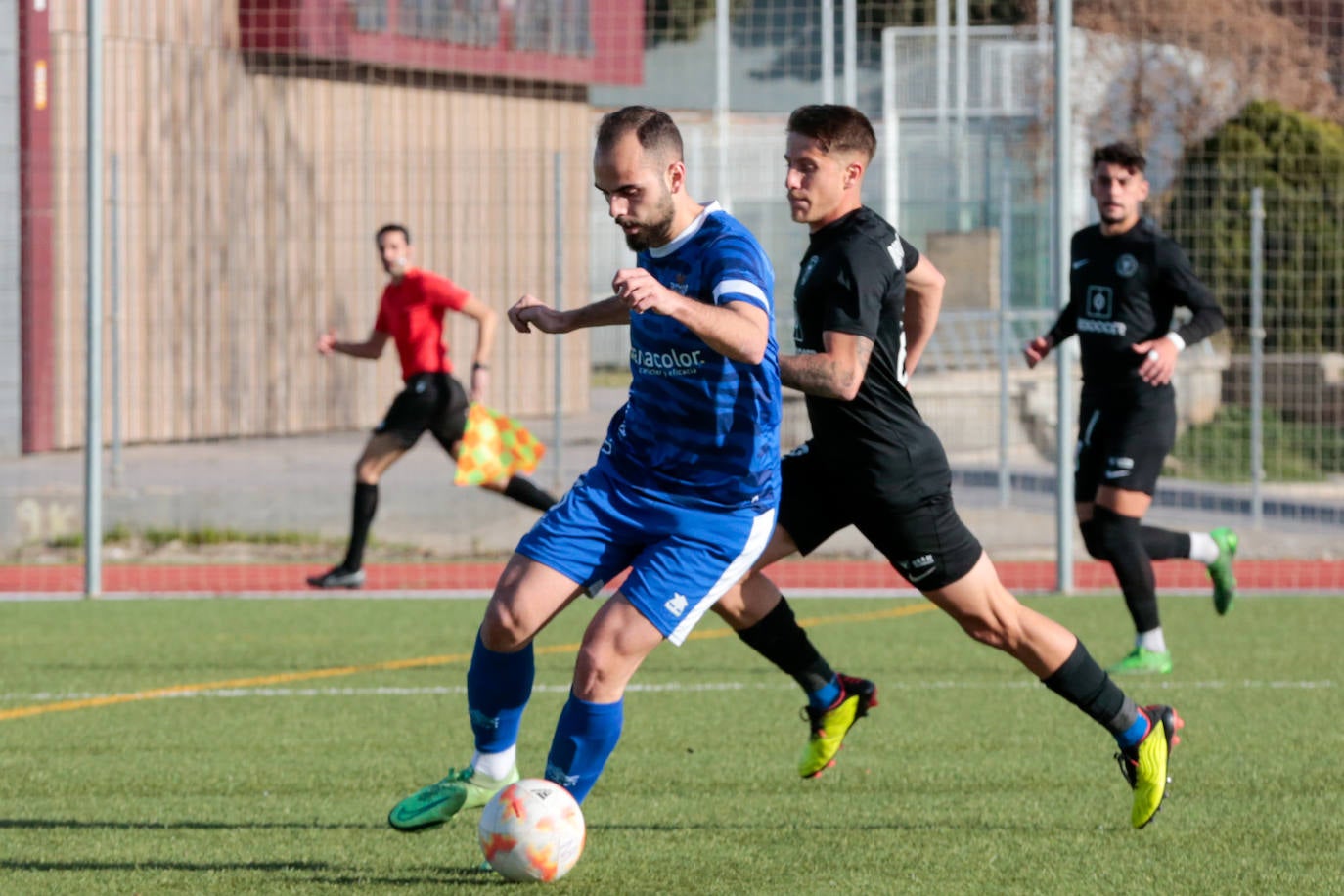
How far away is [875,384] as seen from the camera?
5371mm

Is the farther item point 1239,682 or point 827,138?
point 1239,682

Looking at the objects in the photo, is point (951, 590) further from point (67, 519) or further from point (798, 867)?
point (67, 519)

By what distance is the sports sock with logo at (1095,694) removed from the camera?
5156 millimetres

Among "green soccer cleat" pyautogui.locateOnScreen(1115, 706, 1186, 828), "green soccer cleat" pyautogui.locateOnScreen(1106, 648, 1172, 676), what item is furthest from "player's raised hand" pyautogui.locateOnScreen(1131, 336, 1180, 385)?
"green soccer cleat" pyautogui.locateOnScreen(1115, 706, 1186, 828)

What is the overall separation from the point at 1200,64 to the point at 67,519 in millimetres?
17858

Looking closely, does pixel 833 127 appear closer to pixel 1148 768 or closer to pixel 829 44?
pixel 1148 768

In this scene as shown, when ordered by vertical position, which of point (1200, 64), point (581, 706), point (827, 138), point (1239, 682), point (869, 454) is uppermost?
point (1200, 64)

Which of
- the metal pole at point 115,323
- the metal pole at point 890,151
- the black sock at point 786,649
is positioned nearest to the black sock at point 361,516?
the metal pole at point 115,323

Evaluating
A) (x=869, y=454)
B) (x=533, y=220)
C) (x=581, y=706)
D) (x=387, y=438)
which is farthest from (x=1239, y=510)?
(x=581, y=706)

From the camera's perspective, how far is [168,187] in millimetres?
14148

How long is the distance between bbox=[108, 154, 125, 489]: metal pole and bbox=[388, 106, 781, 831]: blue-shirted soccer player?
9024 millimetres

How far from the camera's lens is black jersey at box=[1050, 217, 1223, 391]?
26.8 ft

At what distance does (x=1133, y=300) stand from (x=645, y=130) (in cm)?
424

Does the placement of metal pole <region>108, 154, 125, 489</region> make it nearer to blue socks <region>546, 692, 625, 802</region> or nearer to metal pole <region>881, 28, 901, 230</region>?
metal pole <region>881, 28, 901, 230</region>
